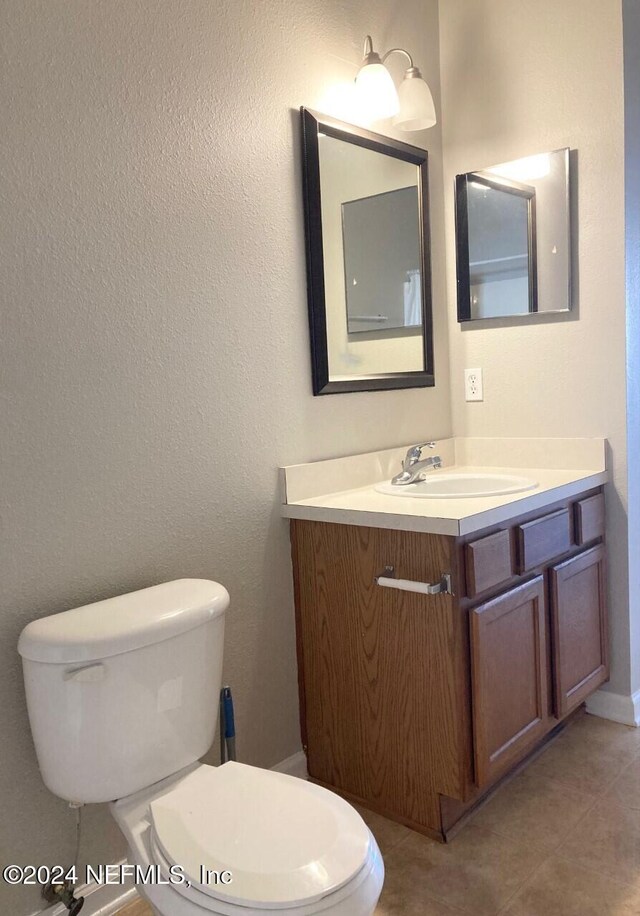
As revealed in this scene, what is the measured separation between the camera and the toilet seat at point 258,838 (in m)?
1.09

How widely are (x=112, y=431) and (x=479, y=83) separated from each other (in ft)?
5.69

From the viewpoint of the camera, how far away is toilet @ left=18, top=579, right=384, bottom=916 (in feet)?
3.66

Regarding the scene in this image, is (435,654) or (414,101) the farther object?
(414,101)

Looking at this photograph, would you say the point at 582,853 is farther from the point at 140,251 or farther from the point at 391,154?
the point at 391,154

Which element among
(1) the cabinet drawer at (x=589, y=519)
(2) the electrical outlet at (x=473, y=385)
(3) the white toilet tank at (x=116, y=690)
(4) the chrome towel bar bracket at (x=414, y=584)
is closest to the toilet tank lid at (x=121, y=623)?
(3) the white toilet tank at (x=116, y=690)

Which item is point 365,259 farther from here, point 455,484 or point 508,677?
point 508,677

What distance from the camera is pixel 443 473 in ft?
7.68

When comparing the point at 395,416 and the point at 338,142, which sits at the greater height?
the point at 338,142

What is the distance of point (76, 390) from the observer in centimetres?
149

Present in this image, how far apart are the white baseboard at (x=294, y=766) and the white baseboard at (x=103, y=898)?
1.61 ft

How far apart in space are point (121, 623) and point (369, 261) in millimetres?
1346

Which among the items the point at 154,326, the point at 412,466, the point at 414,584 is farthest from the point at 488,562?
the point at 154,326

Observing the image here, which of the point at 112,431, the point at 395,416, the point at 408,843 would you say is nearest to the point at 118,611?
the point at 112,431

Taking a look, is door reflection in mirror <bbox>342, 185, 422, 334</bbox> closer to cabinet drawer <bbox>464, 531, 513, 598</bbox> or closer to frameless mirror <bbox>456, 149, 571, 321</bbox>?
frameless mirror <bbox>456, 149, 571, 321</bbox>
